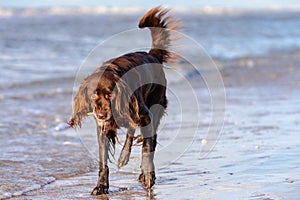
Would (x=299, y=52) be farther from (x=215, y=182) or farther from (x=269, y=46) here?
(x=215, y=182)

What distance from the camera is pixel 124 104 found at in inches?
194

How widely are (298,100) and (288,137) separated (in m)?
2.91

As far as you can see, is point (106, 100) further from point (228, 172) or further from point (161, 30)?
point (161, 30)

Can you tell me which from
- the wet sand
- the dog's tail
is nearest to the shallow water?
the wet sand

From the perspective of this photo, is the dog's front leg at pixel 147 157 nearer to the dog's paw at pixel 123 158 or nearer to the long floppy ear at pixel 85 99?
the dog's paw at pixel 123 158

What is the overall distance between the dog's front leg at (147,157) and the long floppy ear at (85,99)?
73 centimetres

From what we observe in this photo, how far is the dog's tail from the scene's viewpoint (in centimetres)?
659

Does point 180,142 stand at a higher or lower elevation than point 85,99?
lower

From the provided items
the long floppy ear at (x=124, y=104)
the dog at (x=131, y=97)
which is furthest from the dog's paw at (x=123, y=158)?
the long floppy ear at (x=124, y=104)

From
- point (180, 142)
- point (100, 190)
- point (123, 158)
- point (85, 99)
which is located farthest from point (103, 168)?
point (180, 142)

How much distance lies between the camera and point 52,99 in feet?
36.6

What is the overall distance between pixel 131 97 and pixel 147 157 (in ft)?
2.98

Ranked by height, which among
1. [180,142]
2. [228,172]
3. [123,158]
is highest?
[123,158]

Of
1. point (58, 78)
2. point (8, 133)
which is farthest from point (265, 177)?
point (58, 78)
